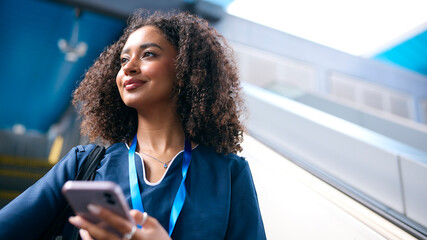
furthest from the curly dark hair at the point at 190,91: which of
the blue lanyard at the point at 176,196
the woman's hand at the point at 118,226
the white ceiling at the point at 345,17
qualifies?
the white ceiling at the point at 345,17

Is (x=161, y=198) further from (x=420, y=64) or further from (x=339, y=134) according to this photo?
(x=420, y=64)

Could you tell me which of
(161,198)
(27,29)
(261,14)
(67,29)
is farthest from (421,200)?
(27,29)

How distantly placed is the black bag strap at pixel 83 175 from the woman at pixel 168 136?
0.02 m

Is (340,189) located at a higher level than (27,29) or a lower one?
lower

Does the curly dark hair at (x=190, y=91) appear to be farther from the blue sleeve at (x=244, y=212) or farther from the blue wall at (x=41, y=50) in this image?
the blue wall at (x=41, y=50)

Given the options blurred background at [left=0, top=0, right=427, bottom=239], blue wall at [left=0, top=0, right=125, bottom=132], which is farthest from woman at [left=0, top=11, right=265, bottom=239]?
blue wall at [left=0, top=0, right=125, bottom=132]

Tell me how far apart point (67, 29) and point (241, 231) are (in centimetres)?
710

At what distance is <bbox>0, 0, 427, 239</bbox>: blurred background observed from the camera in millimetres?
1926

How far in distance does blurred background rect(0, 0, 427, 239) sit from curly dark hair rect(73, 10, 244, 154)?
67 centimetres

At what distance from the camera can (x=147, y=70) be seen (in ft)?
4.87

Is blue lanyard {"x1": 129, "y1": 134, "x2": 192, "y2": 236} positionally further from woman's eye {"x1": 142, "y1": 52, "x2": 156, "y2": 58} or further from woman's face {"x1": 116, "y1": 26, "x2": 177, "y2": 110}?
woman's eye {"x1": 142, "y1": 52, "x2": 156, "y2": 58}

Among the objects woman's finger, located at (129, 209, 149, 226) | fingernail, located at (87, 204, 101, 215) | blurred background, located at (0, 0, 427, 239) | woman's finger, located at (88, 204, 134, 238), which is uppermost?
fingernail, located at (87, 204, 101, 215)

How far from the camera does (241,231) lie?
4.44ft

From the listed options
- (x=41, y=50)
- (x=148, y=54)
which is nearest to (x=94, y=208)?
(x=148, y=54)
